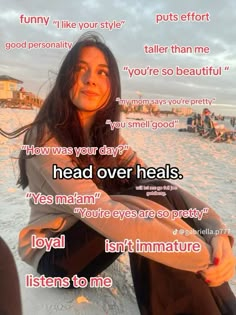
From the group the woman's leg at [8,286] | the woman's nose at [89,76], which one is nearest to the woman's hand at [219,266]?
the woman's leg at [8,286]

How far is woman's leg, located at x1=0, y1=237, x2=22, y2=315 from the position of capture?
590mm

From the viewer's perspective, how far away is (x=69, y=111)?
854 millimetres

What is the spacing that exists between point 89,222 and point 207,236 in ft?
0.96

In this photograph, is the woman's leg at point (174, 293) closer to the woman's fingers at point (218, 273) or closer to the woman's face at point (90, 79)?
the woman's fingers at point (218, 273)

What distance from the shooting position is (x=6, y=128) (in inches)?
43.5

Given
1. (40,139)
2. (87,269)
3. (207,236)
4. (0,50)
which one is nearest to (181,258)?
(207,236)

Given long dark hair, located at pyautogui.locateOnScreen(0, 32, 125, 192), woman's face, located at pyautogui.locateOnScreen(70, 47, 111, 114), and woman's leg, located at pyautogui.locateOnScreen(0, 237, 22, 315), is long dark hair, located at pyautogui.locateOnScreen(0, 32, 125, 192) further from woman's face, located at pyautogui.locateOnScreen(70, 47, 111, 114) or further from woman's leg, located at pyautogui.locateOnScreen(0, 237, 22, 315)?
woman's leg, located at pyautogui.locateOnScreen(0, 237, 22, 315)

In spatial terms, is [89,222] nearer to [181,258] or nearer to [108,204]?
[108,204]

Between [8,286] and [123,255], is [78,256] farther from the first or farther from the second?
[123,255]

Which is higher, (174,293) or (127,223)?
(127,223)

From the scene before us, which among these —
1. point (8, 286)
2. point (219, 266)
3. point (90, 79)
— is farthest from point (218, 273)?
point (90, 79)

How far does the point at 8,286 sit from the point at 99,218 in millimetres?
232

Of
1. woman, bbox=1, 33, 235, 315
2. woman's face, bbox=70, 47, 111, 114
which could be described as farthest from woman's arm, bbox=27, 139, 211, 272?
woman's face, bbox=70, 47, 111, 114

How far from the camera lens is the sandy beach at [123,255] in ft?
2.89
